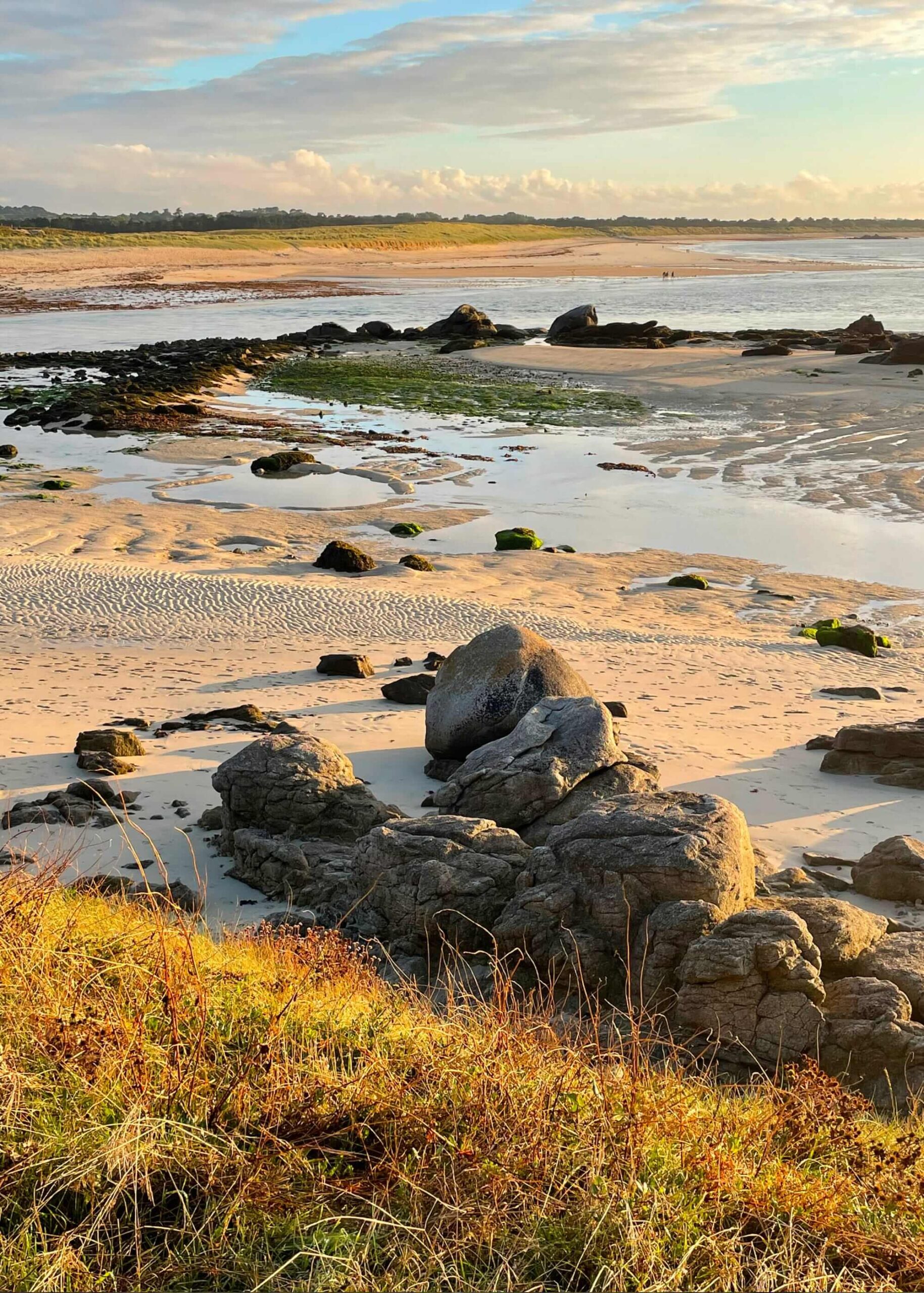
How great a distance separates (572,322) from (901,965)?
1768 inches

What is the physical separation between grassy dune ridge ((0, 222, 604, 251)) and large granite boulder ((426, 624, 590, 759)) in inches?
3409

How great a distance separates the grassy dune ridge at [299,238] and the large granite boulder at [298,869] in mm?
88215

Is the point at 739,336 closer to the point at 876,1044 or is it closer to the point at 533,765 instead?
the point at 533,765

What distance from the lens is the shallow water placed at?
168ft

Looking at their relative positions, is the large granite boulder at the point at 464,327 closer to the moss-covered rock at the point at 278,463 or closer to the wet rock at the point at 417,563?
the moss-covered rock at the point at 278,463

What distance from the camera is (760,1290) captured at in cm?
→ 298

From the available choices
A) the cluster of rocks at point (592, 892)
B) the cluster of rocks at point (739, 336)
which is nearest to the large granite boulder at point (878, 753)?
the cluster of rocks at point (592, 892)

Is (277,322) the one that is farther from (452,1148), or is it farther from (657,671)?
(452,1148)

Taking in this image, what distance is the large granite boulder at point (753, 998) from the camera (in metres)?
5.04

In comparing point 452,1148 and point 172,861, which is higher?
point 452,1148

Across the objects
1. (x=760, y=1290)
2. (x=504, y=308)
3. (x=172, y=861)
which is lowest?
(x=172, y=861)

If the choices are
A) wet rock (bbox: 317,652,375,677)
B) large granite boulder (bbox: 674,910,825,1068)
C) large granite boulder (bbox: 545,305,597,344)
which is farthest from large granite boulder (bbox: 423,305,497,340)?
large granite boulder (bbox: 674,910,825,1068)

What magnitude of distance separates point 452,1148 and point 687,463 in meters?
21.5

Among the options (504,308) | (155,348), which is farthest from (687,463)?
(504,308)
